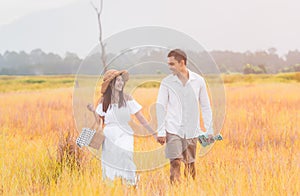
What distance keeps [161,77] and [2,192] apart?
5.10 ft

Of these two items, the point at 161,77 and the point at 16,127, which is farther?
the point at 16,127

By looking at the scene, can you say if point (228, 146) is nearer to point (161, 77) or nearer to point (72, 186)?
point (161, 77)

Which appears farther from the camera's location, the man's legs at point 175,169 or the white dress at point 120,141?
the man's legs at point 175,169

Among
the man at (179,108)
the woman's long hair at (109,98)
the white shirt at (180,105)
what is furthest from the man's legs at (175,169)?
the woman's long hair at (109,98)

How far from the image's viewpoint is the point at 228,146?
5.49 meters

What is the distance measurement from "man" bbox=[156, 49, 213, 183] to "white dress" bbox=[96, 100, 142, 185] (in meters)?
A: 0.25

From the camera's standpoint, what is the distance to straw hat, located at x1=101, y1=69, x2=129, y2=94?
3904 millimetres

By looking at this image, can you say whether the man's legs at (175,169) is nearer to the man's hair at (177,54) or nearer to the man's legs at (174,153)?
the man's legs at (174,153)

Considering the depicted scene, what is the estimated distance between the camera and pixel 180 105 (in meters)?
4.06

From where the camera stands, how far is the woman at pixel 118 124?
396 cm

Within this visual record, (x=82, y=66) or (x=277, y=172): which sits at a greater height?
(x=82, y=66)

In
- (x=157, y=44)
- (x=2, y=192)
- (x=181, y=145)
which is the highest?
(x=157, y=44)

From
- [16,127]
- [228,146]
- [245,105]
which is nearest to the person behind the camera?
[228,146]

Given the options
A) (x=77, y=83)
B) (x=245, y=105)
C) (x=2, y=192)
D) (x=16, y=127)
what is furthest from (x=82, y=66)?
(x=245, y=105)
